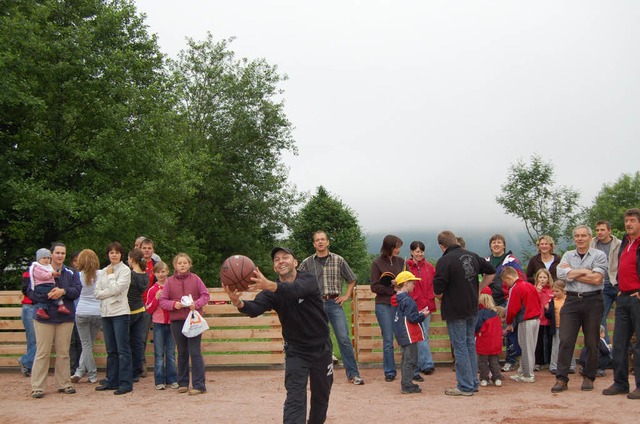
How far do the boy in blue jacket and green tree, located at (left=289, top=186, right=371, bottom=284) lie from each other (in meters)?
40.2

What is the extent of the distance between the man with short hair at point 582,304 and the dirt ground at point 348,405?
0.29 meters

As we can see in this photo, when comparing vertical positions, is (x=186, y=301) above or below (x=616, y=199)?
below

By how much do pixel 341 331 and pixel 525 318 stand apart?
276cm

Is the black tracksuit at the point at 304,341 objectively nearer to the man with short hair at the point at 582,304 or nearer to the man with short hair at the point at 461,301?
the man with short hair at the point at 461,301

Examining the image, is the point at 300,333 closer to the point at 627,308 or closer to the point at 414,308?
the point at 414,308

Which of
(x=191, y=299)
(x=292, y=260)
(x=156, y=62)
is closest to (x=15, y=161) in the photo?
(x=156, y=62)

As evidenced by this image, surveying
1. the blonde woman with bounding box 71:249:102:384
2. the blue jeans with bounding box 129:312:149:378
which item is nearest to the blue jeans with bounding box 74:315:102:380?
the blonde woman with bounding box 71:249:102:384

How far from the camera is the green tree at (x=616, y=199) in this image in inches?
2355

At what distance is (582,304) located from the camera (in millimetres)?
8031

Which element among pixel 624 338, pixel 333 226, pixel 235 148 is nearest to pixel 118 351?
pixel 624 338

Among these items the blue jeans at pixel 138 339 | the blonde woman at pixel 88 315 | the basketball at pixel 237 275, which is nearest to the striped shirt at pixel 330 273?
the blue jeans at pixel 138 339

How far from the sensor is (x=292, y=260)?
17.5 ft

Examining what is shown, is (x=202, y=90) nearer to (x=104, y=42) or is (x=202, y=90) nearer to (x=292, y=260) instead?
(x=104, y=42)

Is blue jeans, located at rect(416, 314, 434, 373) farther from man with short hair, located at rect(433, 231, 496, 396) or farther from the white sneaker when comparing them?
man with short hair, located at rect(433, 231, 496, 396)
